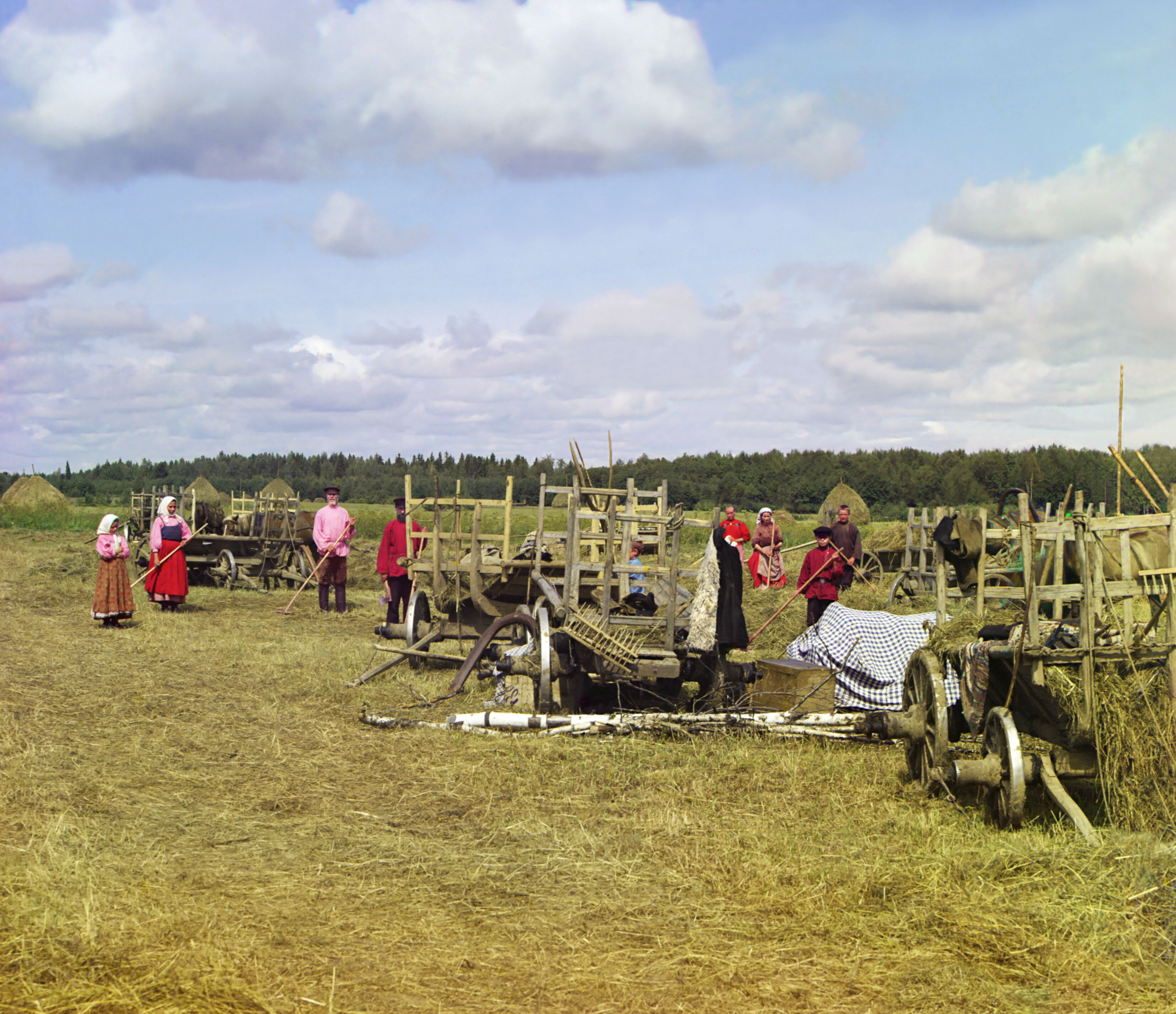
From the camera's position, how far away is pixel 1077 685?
5.36m

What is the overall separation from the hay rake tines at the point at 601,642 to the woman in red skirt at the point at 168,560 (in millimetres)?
9522

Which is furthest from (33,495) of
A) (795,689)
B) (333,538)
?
(795,689)

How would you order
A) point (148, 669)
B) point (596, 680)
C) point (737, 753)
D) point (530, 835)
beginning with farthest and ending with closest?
1. point (148, 669)
2. point (596, 680)
3. point (737, 753)
4. point (530, 835)

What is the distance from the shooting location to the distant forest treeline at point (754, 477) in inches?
1831

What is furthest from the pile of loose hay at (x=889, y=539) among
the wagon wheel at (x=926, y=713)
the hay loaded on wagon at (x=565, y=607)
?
the wagon wheel at (x=926, y=713)

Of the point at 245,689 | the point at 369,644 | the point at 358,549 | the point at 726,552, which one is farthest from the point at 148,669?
the point at 358,549

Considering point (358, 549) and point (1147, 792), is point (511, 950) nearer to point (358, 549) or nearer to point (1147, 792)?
point (1147, 792)

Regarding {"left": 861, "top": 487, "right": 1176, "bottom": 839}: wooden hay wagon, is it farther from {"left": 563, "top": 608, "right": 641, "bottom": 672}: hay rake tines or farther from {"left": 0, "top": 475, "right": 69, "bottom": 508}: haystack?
{"left": 0, "top": 475, "right": 69, "bottom": 508}: haystack

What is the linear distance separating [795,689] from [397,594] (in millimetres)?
6341

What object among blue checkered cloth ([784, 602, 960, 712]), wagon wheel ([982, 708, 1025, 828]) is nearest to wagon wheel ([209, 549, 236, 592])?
blue checkered cloth ([784, 602, 960, 712])

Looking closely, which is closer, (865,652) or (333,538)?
(865,652)

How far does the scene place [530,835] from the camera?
18.7 feet

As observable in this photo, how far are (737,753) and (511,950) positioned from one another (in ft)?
11.2

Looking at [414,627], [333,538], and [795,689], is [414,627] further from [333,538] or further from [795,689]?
[333,538]
